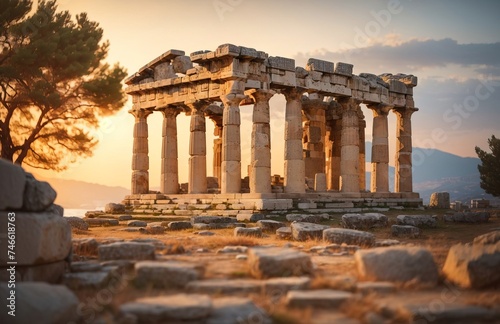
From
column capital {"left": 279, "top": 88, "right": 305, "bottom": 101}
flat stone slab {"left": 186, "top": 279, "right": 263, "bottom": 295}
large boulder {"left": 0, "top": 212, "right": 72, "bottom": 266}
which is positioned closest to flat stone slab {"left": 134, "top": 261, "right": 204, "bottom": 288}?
flat stone slab {"left": 186, "top": 279, "right": 263, "bottom": 295}

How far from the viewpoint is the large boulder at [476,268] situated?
24.3 ft

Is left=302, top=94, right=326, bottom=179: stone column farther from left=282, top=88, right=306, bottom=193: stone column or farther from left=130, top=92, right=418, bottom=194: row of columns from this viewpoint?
left=282, top=88, right=306, bottom=193: stone column

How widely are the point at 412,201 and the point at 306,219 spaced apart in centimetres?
1193

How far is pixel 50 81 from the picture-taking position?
3067 centimetres

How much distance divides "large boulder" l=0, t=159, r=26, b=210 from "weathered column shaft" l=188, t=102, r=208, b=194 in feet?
61.1

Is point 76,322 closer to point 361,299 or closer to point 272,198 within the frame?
point 361,299

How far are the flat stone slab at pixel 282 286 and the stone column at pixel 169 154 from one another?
21.3 m

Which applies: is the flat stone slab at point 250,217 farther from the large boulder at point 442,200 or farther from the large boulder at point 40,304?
the large boulder at point 442,200

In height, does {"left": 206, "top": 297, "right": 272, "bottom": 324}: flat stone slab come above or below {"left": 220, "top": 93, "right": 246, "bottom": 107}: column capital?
below

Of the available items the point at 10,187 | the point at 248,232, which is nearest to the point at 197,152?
the point at 248,232

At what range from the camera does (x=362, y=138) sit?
3400cm

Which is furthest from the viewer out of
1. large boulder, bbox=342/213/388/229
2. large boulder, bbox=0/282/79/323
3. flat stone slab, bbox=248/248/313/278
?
large boulder, bbox=342/213/388/229

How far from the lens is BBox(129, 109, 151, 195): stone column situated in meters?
28.9

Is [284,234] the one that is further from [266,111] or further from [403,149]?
[403,149]
